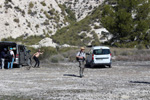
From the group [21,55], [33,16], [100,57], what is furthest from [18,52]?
[33,16]

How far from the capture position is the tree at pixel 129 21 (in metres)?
52.7

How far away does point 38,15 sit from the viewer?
7644 centimetres

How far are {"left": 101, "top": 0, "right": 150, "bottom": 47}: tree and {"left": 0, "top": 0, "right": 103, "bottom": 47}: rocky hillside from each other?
22464 millimetres

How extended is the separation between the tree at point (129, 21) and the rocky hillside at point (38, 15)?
22.5 m

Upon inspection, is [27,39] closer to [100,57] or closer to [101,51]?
[101,51]

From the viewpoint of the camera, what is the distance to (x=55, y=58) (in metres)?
37.8

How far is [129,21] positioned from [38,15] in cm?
2997

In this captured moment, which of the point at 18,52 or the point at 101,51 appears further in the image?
the point at 18,52

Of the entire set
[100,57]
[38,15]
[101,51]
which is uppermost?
[38,15]

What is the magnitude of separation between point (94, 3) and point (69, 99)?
74.0m

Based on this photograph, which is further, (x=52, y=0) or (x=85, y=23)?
(x=52, y=0)

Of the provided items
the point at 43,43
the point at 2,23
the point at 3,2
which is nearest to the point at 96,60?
the point at 43,43

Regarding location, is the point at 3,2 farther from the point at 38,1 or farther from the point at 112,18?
the point at 112,18

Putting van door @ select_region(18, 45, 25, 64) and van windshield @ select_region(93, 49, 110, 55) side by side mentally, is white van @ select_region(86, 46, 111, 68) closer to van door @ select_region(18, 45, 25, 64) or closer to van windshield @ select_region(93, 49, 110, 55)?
van windshield @ select_region(93, 49, 110, 55)
